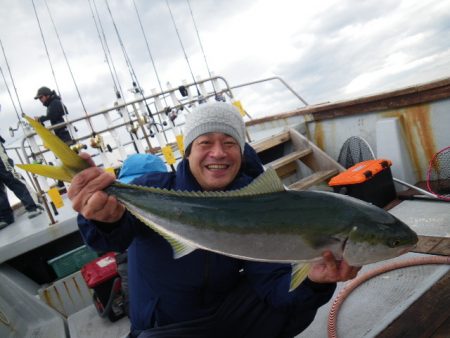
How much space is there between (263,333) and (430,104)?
12.4ft

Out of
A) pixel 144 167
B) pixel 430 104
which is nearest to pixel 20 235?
pixel 144 167

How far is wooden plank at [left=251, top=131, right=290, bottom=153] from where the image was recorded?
5.75 meters

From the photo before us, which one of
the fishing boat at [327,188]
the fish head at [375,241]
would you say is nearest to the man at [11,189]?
the fishing boat at [327,188]

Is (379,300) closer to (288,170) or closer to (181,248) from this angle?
(181,248)

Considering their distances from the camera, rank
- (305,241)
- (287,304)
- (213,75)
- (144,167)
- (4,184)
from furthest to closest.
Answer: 1. (213,75)
2. (4,184)
3. (144,167)
4. (287,304)
5. (305,241)

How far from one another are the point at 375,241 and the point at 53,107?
7749 mm

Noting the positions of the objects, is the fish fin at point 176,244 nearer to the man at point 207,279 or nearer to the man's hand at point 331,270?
the man at point 207,279

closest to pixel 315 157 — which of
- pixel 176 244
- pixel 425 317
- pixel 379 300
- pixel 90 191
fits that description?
pixel 379 300

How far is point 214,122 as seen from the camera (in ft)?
7.26

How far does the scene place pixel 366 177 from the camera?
4.08 meters

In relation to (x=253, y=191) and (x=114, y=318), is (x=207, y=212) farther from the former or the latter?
(x=114, y=318)

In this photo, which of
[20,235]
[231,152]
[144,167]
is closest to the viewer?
[231,152]

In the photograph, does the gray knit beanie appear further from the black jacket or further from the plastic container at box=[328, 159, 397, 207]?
the black jacket

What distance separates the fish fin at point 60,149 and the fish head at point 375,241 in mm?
1238
